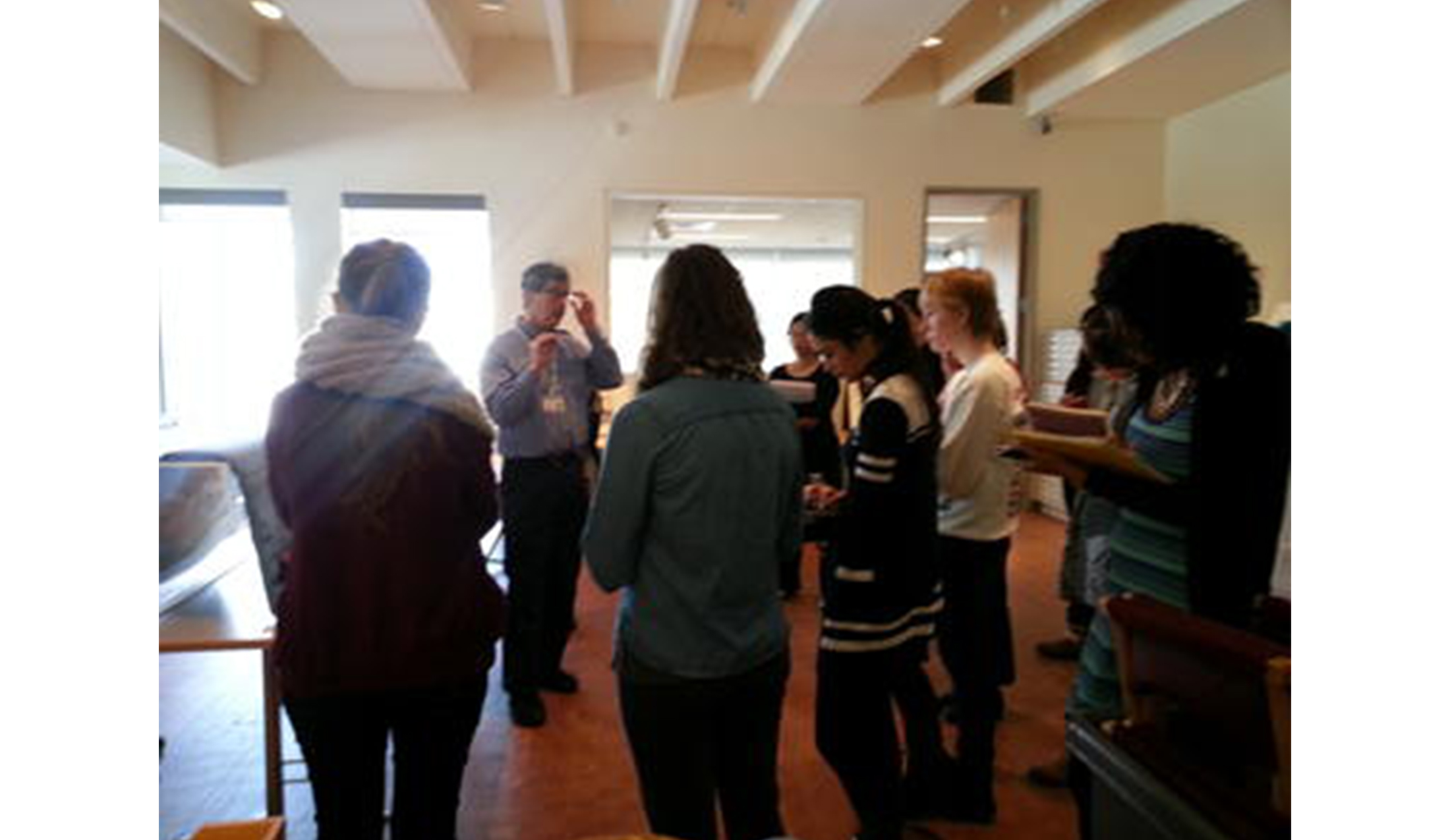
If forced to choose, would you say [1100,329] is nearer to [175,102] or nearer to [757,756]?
[757,756]

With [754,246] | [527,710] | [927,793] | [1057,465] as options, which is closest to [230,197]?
[527,710]

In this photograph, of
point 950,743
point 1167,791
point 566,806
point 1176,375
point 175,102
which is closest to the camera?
point 1167,791

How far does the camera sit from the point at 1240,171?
223 inches

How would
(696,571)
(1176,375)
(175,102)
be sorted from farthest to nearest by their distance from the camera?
(175,102)
(696,571)
(1176,375)

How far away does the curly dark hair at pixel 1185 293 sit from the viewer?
1201mm

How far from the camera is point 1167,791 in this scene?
2.94 ft

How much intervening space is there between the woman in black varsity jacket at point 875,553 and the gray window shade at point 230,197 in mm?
5070

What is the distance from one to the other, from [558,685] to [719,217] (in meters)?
7.44

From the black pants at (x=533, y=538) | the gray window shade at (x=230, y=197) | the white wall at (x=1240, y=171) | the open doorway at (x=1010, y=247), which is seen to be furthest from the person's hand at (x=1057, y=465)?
the gray window shade at (x=230, y=197)

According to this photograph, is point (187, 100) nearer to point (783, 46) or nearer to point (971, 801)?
point (783, 46)

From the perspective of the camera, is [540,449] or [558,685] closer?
[540,449]

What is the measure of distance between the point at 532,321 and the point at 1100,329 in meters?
1.90

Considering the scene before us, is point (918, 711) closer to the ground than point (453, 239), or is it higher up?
closer to the ground
